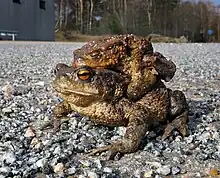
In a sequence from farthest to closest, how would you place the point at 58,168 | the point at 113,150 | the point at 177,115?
the point at 177,115
the point at 113,150
the point at 58,168

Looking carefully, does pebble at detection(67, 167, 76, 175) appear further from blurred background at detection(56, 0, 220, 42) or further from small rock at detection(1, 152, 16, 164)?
blurred background at detection(56, 0, 220, 42)

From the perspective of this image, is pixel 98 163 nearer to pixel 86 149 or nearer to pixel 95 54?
pixel 86 149

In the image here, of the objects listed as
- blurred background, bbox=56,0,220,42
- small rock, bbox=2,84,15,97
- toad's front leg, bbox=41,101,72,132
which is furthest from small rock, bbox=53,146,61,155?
blurred background, bbox=56,0,220,42

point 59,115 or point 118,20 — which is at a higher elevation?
point 118,20

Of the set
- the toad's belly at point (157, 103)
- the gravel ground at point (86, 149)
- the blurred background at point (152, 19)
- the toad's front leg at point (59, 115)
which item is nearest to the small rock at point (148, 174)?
the gravel ground at point (86, 149)

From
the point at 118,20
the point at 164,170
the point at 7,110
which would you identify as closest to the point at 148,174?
the point at 164,170

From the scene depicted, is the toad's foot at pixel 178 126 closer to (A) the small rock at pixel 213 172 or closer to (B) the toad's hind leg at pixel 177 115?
(B) the toad's hind leg at pixel 177 115
